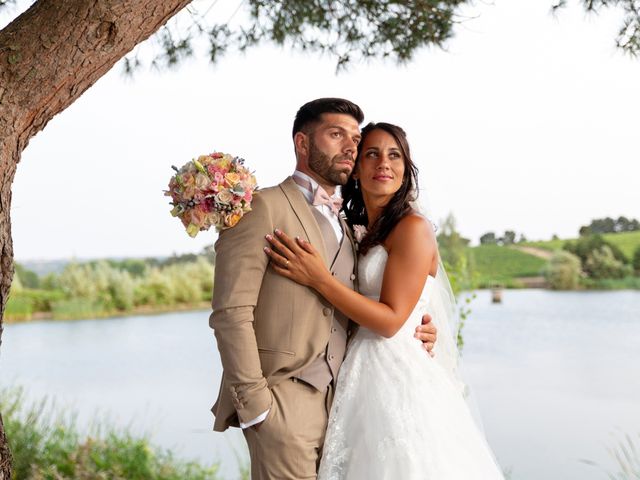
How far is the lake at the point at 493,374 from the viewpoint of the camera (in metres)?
6.30

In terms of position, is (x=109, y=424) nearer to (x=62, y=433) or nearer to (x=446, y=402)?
(x=62, y=433)

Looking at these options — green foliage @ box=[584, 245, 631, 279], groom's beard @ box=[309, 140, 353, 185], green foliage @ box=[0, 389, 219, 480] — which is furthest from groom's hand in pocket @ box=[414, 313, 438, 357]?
green foliage @ box=[584, 245, 631, 279]

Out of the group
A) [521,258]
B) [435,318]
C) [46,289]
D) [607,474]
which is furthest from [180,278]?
[435,318]

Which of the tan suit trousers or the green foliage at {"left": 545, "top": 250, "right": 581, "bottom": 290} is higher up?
the green foliage at {"left": 545, "top": 250, "right": 581, "bottom": 290}

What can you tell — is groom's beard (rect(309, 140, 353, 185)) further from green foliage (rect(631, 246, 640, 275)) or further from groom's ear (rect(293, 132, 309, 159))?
green foliage (rect(631, 246, 640, 275))

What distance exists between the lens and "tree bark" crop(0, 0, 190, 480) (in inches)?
105

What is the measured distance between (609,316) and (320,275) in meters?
11.5

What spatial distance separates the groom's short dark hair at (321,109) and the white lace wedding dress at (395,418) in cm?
48

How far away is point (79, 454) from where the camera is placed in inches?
200

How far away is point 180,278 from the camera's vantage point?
12.4 m

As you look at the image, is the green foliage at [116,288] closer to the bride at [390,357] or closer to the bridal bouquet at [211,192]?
the bride at [390,357]

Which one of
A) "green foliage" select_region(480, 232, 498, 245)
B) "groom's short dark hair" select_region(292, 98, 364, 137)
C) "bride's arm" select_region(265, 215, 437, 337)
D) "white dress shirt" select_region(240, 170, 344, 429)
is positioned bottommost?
"bride's arm" select_region(265, 215, 437, 337)

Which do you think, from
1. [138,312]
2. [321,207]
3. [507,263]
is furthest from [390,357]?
[507,263]

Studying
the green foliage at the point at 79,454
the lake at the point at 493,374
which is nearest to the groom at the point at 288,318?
the green foliage at the point at 79,454
